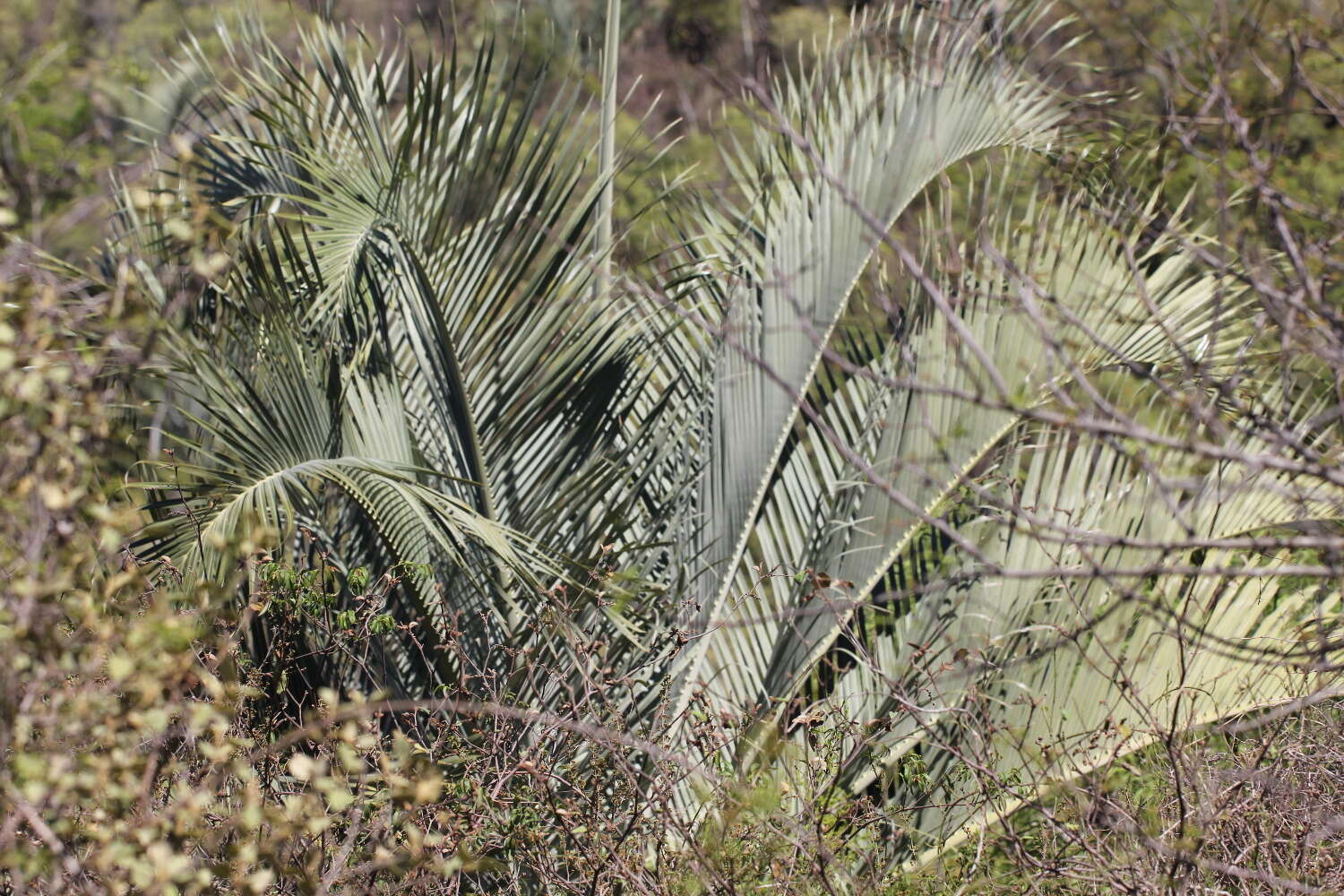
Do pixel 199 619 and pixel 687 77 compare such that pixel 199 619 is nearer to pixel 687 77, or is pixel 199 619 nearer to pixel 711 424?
pixel 711 424

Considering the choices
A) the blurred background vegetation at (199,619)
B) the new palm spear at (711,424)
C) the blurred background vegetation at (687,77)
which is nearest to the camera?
the blurred background vegetation at (199,619)

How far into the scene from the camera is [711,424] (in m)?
4.04

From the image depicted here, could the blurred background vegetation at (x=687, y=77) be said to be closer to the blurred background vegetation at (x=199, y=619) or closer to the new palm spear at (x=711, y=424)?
the blurred background vegetation at (x=199, y=619)

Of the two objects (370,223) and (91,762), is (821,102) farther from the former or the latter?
(91,762)

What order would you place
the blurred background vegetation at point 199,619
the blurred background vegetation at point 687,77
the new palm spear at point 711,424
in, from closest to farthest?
1. the blurred background vegetation at point 199,619
2. the blurred background vegetation at point 687,77
3. the new palm spear at point 711,424

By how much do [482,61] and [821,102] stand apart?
1527mm

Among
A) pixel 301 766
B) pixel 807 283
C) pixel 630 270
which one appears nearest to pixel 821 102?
pixel 807 283

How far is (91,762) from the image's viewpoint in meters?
1.77

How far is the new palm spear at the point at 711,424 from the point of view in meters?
3.47

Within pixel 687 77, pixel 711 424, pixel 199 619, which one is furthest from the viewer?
pixel 687 77

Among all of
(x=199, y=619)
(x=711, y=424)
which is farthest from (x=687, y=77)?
(x=199, y=619)

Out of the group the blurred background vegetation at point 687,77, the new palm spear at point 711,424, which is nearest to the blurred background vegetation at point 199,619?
the blurred background vegetation at point 687,77

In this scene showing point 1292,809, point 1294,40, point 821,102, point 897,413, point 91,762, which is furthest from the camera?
point 821,102

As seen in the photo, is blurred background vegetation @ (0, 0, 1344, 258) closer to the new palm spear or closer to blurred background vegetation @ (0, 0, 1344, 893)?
blurred background vegetation @ (0, 0, 1344, 893)
